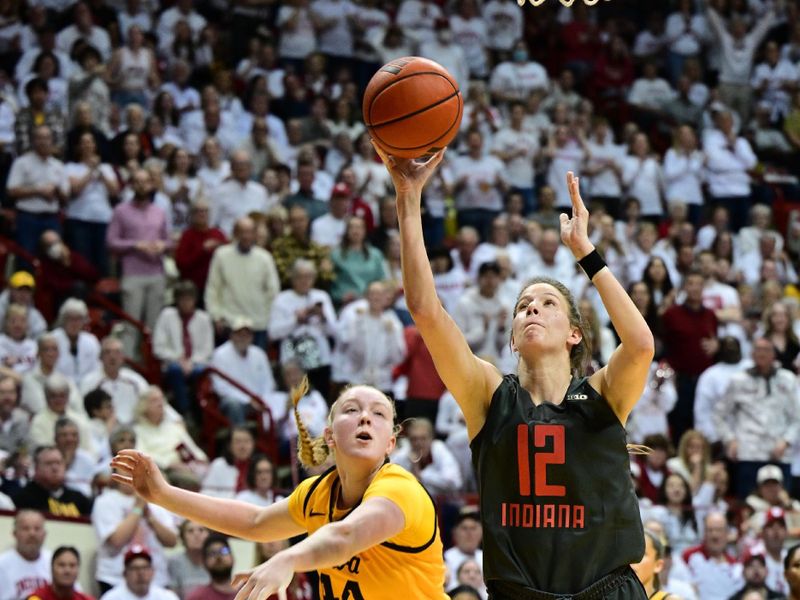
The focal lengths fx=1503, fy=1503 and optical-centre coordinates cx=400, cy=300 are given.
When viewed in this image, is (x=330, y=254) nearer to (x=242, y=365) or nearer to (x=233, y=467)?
(x=242, y=365)

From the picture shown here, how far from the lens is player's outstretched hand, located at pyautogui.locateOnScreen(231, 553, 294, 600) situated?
3.88m

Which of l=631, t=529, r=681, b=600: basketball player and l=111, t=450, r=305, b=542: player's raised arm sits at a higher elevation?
l=111, t=450, r=305, b=542: player's raised arm

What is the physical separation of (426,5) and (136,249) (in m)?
7.11

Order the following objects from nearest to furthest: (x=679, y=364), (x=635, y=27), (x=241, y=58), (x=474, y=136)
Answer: (x=679, y=364), (x=474, y=136), (x=241, y=58), (x=635, y=27)

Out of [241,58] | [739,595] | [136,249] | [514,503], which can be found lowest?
[739,595]

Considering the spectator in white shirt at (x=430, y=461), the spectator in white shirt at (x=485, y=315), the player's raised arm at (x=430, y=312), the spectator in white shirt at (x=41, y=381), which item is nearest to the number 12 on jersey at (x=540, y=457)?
the player's raised arm at (x=430, y=312)

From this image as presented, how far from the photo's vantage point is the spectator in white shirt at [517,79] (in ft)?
62.3

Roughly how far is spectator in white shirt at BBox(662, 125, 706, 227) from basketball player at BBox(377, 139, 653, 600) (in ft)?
45.3

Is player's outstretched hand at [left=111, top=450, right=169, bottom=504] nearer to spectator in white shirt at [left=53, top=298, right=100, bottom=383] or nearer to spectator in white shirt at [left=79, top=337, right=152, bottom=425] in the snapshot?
spectator in white shirt at [left=79, top=337, right=152, bottom=425]

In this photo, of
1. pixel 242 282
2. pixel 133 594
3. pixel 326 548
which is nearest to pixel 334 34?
pixel 242 282

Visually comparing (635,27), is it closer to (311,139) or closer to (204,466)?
(311,139)

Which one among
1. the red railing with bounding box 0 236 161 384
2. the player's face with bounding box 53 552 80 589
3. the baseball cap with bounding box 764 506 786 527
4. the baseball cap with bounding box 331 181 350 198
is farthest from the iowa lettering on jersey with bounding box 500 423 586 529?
the baseball cap with bounding box 331 181 350 198

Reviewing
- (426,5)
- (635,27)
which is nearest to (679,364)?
(426,5)

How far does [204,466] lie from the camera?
12.0 metres
